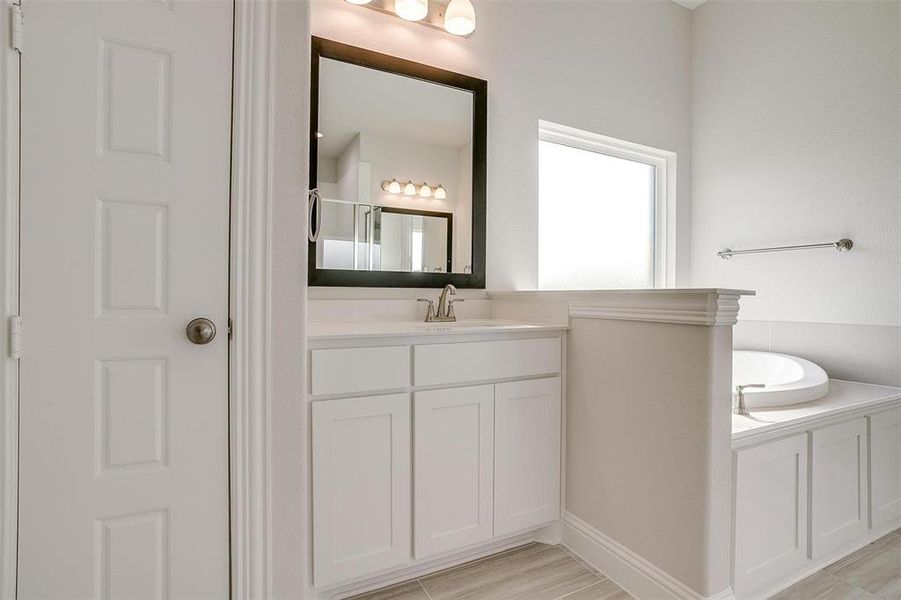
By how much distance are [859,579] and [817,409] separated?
0.57m

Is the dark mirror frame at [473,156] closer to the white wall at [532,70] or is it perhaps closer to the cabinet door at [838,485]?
the white wall at [532,70]

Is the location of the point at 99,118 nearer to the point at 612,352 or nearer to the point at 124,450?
the point at 124,450

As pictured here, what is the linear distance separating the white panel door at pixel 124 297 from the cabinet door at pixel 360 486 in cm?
29

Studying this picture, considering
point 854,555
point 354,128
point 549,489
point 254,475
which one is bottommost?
point 854,555

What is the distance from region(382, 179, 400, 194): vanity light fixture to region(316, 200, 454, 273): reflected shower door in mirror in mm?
79

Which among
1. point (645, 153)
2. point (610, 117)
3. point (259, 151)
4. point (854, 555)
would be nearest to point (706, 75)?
point (645, 153)

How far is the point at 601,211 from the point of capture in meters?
2.86

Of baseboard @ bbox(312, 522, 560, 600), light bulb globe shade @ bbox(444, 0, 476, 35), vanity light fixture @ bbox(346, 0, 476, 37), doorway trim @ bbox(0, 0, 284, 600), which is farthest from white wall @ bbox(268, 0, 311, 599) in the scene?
light bulb globe shade @ bbox(444, 0, 476, 35)

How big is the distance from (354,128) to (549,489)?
1.68 meters

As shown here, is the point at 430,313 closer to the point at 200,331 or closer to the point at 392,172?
the point at 392,172

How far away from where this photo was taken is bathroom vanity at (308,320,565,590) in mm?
1438

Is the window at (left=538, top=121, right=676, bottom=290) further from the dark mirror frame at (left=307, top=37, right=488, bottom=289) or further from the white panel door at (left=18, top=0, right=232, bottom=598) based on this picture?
the white panel door at (left=18, top=0, right=232, bottom=598)

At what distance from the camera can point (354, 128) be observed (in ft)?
6.56

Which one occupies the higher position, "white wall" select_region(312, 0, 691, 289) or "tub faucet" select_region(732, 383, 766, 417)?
"white wall" select_region(312, 0, 691, 289)
